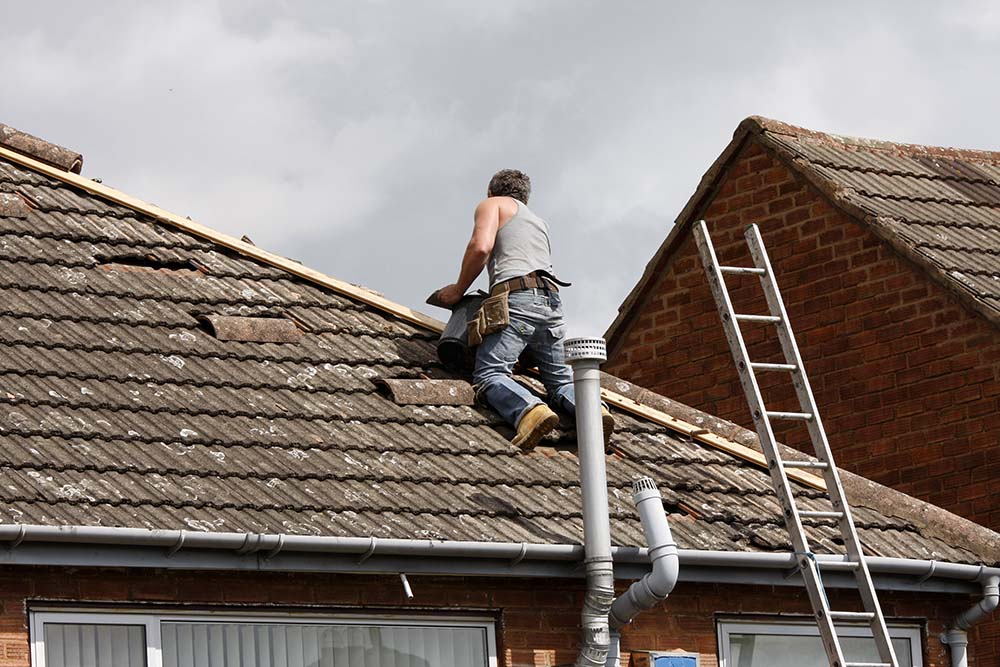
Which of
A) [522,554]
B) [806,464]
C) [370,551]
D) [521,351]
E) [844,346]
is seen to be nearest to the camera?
[370,551]

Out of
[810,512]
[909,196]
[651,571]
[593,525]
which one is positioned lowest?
[651,571]

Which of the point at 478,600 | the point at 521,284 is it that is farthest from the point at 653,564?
the point at 521,284

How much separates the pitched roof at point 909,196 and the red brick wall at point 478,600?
3.61m

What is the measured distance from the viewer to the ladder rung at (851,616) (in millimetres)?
9680

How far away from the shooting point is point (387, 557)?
9227mm

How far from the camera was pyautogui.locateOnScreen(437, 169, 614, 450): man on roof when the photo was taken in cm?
1109

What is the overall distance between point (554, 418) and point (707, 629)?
1.38 metres

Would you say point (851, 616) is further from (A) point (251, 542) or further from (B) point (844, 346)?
(B) point (844, 346)

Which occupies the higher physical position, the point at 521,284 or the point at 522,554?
the point at 521,284

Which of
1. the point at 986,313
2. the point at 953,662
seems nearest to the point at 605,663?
the point at 953,662

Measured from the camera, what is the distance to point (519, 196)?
Result: 11656mm

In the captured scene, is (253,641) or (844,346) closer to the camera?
(253,641)

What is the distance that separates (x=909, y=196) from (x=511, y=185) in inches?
181

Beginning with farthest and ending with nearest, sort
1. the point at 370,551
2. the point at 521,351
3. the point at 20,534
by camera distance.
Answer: the point at 521,351
the point at 370,551
the point at 20,534
